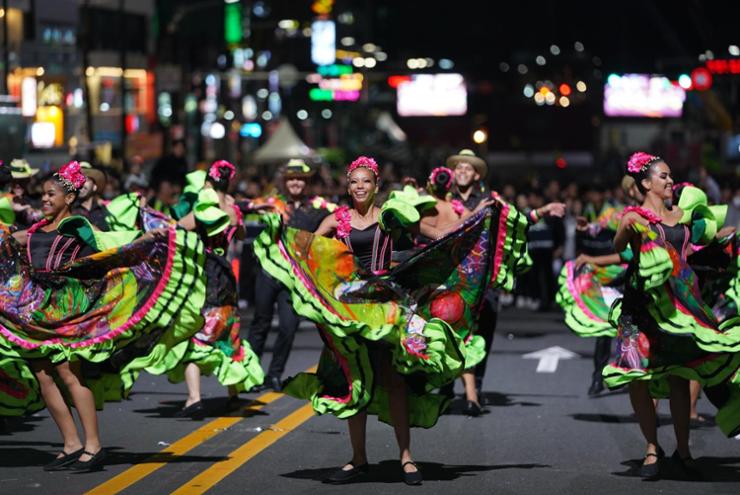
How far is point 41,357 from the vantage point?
941 centimetres

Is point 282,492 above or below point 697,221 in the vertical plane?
below

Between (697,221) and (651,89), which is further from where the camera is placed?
(651,89)

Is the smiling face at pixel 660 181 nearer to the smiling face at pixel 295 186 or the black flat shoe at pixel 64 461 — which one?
the black flat shoe at pixel 64 461

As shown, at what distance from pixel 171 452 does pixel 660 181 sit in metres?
3.59

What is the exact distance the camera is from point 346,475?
9.39 metres

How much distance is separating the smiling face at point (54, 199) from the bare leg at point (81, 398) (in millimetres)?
934

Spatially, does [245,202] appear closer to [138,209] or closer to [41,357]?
[138,209]

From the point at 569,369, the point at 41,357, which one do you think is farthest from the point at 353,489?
the point at 569,369

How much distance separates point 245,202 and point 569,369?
4.50m

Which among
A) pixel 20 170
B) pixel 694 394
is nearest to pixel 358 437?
pixel 694 394

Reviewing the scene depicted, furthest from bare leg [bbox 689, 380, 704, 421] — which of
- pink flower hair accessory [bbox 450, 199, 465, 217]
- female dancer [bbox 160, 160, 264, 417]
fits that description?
female dancer [bbox 160, 160, 264, 417]

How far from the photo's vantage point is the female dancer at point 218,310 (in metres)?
11.8

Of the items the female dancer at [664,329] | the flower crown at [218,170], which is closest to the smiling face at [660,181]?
the female dancer at [664,329]

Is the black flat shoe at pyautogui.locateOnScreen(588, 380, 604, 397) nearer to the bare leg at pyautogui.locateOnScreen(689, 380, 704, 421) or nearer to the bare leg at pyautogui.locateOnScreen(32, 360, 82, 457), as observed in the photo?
the bare leg at pyautogui.locateOnScreen(689, 380, 704, 421)
